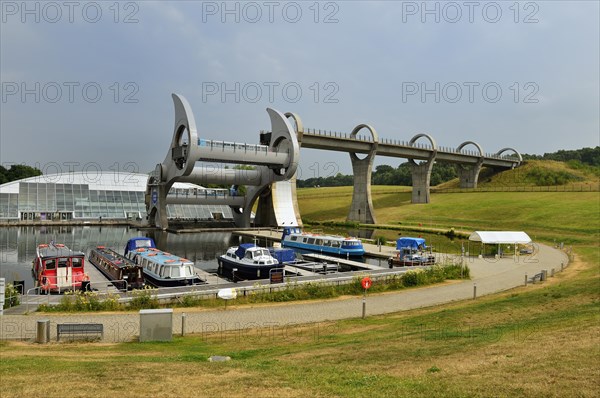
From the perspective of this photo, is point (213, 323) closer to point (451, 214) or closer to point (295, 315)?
point (295, 315)

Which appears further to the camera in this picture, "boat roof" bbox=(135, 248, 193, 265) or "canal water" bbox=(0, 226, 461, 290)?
"canal water" bbox=(0, 226, 461, 290)

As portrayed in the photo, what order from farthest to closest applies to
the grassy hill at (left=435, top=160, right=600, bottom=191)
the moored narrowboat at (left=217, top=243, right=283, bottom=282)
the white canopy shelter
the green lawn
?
the grassy hill at (left=435, top=160, right=600, bottom=191) < the white canopy shelter < the moored narrowboat at (left=217, top=243, right=283, bottom=282) < the green lawn

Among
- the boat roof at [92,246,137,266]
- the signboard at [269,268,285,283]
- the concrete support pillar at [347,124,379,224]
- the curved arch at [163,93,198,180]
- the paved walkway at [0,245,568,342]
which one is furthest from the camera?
the concrete support pillar at [347,124,379,224]

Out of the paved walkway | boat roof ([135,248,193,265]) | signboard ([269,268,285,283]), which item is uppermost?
boat roof ([135,248,193,265])

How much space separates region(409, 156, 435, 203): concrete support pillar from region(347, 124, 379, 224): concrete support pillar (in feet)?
64.4

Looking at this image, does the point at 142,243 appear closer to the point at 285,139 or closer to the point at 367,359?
the point at 367,359

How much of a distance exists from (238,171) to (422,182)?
48.3 meters

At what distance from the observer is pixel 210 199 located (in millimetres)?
85250

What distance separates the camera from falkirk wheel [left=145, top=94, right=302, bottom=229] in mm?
73438

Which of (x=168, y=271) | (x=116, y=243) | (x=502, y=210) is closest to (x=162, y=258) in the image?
(x=168, y=271)

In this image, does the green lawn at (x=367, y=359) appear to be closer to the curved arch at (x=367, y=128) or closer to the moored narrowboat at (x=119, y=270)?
the moored narrowboat at (x=119, y=270)

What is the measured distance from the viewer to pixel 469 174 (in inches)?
4961

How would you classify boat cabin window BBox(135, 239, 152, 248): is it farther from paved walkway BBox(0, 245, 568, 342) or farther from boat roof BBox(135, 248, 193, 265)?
paved walkway BBox(0, 245, 568, 342)

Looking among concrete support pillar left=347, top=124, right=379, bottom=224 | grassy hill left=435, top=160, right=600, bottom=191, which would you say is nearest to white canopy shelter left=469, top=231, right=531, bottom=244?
concrete support pillar left=347, top=124, right=379, bottom=224
